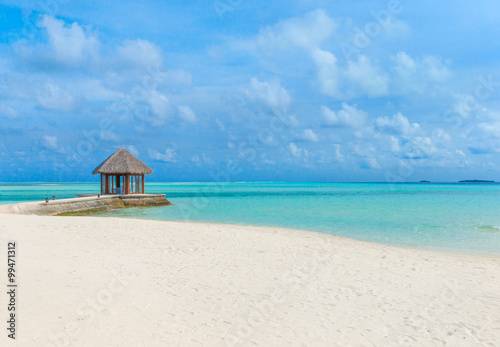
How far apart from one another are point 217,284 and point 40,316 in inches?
89.1

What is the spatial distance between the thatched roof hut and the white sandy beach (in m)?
15.9

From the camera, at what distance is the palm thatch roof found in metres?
23.0

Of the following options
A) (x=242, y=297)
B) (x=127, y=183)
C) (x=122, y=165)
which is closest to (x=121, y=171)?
(x=122, y=165)

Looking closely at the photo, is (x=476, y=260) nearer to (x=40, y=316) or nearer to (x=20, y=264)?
(x=40, y=316)

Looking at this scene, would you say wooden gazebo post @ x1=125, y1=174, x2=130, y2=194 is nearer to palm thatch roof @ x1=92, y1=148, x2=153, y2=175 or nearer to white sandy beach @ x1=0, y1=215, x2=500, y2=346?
palm thatch roof @ x1=92, y1=148, x2=153, y2=175

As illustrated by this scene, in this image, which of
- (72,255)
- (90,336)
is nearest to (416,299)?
(90,336)

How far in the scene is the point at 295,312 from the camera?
3984mm

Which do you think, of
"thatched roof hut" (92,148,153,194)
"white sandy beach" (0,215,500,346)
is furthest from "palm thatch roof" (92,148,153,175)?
"white sandy beach" (0,215,500,346)

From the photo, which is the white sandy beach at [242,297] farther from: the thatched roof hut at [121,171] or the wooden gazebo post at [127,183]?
the wooden gazebo post at [127,183]

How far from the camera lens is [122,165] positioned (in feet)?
76.1

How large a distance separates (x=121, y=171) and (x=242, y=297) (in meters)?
20.5

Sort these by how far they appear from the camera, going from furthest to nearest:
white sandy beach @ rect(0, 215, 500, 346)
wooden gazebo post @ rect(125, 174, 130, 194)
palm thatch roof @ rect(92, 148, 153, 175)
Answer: wooden gazebo post @ rect(125, 174, 130, 194)
palm thatch roof @ rect(92, 148, 153, 175)
white sandy beach @ rect(0, 215, 500, 346)

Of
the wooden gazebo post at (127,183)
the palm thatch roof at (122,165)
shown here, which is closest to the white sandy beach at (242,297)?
the palm thatch roof at (122,165)

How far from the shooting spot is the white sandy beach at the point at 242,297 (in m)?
3.29
